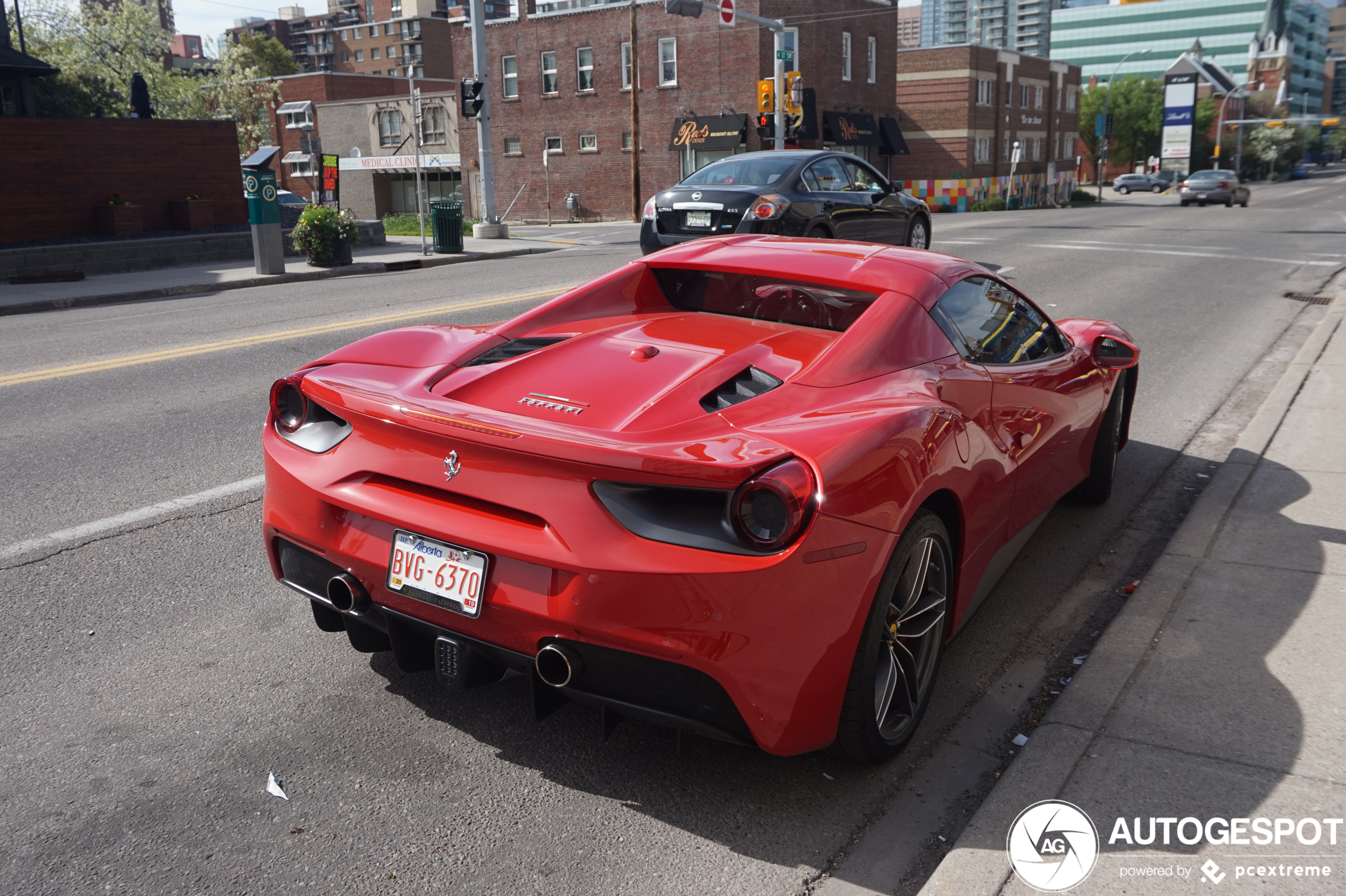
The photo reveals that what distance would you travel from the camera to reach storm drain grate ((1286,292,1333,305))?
13.8 m

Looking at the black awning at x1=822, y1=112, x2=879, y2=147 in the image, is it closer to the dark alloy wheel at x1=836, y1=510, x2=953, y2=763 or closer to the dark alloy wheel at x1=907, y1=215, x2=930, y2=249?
the dark alloy wheel at x1=907, y1=215, x2=930, y2=249

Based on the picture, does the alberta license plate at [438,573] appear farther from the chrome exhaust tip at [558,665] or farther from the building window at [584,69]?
the building window at [584,69]

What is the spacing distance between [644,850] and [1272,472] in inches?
183

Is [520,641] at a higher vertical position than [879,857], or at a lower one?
higher

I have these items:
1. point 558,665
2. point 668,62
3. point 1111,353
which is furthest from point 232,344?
point 668,62

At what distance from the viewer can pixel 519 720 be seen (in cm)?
344

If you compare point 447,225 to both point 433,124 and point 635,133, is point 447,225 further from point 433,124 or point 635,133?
point 433,124

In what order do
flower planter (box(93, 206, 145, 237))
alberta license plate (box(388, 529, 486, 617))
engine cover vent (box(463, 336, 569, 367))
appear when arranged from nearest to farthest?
1. alberta license plate (box(388, 529, 486, 617))
2. engine cover vent (box(463, 336, 569, 367))
3. flower planter (box(93, 206, 145, 237))

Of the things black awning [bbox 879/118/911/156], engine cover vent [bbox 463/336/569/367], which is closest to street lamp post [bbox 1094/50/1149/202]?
black awning [bbox 879/118/911/156]

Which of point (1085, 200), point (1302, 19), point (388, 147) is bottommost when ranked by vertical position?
point (1085, 200)

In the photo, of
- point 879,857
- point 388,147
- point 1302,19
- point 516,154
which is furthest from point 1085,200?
point 1302,19

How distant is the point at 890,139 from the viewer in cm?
5231

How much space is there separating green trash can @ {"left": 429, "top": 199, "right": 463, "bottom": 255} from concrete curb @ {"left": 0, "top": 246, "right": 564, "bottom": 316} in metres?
0.34

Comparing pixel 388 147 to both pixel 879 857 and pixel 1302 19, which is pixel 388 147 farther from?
pixel 1302 19
